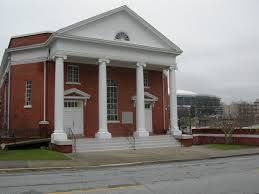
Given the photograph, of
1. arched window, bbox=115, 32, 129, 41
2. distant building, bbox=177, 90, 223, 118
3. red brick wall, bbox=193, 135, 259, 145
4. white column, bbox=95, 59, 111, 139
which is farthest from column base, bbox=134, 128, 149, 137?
distant building, bbox=177, 90, 223, 118

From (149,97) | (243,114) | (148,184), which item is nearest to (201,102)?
(243,114)

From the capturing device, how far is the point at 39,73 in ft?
89.5

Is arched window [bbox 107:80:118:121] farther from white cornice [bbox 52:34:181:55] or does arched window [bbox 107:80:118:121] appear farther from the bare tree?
the bare tree

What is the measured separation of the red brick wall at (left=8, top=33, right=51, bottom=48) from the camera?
27500 mm

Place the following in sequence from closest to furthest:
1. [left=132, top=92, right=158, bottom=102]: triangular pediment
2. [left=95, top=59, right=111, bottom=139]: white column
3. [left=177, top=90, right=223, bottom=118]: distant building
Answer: [left=95, top=59, right=111, bottom=139]: white column < [left=132, top=92, right=158, bottom=102]: triangular pediment < [left=177, top=90, right=223, bottom=118]: distant building

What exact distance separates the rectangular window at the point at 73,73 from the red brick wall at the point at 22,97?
202 centimetres

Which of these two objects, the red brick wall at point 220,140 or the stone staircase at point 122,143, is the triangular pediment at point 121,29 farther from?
the red brick wall at point 220,140

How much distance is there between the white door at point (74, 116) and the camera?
27.4 metres

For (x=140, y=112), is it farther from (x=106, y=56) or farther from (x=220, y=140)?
(x=220, y=140)

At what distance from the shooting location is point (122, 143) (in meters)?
25.1

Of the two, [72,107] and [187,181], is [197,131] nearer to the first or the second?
[72,107]

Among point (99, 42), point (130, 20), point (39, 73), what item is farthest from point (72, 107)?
point (130, 20)

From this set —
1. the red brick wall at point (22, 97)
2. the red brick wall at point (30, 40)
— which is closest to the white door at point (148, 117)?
the red brick wall at point (22, 97)

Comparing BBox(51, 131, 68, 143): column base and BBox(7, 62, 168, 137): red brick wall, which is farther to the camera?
Result: BBox(7, 62, 168, 137): red brick wall
